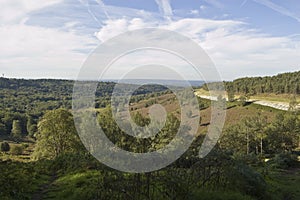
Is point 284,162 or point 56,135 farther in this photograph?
point 56,135

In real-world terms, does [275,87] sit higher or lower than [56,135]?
higher

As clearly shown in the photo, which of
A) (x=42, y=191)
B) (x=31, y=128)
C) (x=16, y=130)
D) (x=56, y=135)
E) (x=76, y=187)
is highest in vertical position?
(x=76, y=187)

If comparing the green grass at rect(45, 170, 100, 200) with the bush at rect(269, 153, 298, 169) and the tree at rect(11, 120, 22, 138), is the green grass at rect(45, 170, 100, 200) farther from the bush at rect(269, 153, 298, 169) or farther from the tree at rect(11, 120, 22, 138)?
the tree at rect(11, 120, 22, 138)

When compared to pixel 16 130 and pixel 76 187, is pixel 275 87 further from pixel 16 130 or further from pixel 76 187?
pixel 76 187

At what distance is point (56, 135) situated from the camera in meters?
36.7

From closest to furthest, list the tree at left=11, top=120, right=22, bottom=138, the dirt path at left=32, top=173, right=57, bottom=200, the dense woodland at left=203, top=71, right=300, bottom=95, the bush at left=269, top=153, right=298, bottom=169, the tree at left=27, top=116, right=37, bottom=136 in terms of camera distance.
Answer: the dirt path at left=32, top=173, right=57, bottom=200
the bush at left=269, top=153, right=298, bottom=169
the tree at left=11, top=120, right=22, bottom=138
the tree at left=27, top=116, right=37, bottom=136
the dense woodland at left=203, top=71, right=300, bottom=95

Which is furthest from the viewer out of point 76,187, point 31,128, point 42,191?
point 31,128

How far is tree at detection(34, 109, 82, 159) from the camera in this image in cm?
3650

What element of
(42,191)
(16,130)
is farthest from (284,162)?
(16,130)

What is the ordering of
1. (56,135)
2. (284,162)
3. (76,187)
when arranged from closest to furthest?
(76,187)
(284,162)
(56,135)

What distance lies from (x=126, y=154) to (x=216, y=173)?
4.31m

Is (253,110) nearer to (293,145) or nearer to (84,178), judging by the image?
(293,145)

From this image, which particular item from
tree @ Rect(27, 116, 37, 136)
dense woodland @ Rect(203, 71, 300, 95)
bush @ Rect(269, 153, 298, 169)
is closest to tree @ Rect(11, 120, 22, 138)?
tree @ Rect(27, 116, 37, 136)

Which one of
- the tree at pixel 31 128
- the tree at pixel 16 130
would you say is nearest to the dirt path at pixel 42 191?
the tree at pixel 31 128
